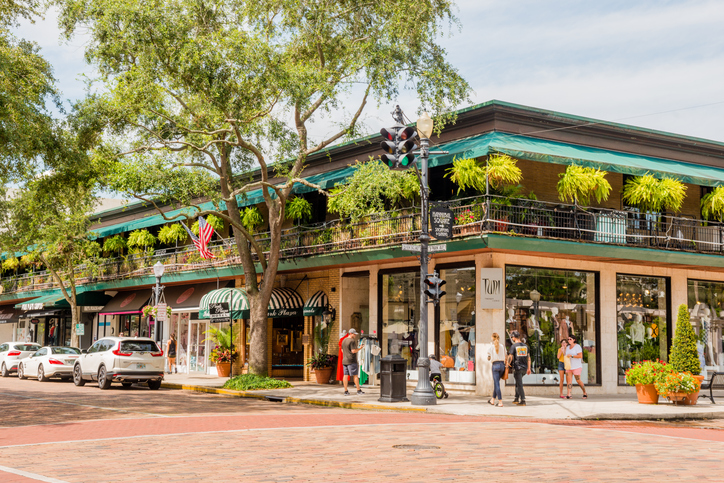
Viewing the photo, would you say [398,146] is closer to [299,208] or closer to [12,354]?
[299,208]

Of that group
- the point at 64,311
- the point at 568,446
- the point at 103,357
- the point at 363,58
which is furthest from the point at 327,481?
the point at 64,311

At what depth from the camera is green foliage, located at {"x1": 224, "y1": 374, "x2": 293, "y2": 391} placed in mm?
22953

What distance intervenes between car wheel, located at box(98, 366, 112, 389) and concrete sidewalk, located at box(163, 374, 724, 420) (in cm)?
390

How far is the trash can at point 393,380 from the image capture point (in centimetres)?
1897

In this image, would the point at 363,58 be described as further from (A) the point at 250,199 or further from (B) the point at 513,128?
(A) the point at 250,199

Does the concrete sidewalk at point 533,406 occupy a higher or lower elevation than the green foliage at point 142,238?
lower

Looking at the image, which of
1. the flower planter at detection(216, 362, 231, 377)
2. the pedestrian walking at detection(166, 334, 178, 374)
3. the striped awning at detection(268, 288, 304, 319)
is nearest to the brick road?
the striped awning at detection(268, 288, 304, 319)

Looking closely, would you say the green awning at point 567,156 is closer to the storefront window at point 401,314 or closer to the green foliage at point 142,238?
the storefront window at point 401,314

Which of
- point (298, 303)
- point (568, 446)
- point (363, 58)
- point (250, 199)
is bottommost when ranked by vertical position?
point (568, 446)

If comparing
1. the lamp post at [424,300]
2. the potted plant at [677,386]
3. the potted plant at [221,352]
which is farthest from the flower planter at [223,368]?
the potted plant at [677,386]

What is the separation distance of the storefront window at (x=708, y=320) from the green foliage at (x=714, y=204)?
2.56m

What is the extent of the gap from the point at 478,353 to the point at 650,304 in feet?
24.1

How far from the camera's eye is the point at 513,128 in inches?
896

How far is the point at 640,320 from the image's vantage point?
2486 centimetres
